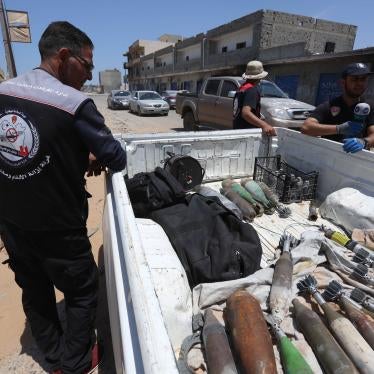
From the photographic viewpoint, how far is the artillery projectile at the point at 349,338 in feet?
4.66

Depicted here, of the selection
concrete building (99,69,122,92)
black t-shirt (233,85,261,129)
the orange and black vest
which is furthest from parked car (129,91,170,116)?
concrete building (99,69,122,92)

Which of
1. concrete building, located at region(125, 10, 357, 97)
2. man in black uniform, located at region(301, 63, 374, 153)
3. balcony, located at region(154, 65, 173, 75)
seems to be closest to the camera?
man in black uniform, located at region(301, 63, 374, 153)

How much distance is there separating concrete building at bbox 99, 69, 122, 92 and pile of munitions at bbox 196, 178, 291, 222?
85.0m

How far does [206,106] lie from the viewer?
991 centimetres

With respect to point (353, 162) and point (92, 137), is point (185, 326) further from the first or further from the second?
point (353, 162)

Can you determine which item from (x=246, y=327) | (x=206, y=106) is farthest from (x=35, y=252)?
(x=206, y=106)

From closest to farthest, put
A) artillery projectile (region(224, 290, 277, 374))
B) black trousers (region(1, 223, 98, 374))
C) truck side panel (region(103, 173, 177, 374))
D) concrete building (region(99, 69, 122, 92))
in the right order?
truck side panel (region(103, 173, 177, 374))
artillery projectile (region(224, 290, 277, 374))
black trousers (region(1, 223, 98, 374))
concrete building (region(99, 69, 122, 92))

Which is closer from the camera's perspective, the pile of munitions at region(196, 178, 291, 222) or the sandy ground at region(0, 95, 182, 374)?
the sandy ground at region(0, 95, 182, 374)

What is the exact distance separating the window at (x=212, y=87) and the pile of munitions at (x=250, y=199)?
6951 millimetres

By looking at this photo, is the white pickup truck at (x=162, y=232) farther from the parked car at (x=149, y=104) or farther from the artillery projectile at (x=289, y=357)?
the parked car at (x=149, y=104)

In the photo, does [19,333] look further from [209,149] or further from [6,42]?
[6,42]

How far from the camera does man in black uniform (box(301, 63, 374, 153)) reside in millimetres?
2961

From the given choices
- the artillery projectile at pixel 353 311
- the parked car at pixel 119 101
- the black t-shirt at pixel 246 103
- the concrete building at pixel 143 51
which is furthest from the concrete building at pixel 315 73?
the concrete building at pixel 143 51

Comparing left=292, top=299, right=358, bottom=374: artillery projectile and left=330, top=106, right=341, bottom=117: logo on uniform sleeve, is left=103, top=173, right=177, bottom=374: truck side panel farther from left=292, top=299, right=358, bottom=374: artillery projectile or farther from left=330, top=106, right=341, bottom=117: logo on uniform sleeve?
left=330, top=106, right=341, bottom=117: logo on uniform sleeve
